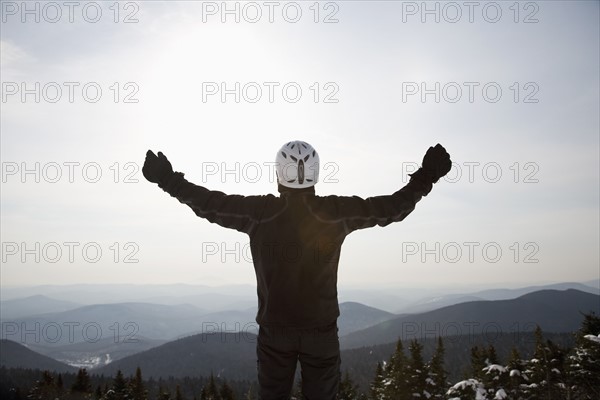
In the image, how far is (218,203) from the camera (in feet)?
13.9

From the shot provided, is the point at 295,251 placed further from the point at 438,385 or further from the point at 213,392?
the point at 213,392

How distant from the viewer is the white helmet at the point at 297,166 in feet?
13.9

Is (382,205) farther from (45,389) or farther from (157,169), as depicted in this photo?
(45,389)

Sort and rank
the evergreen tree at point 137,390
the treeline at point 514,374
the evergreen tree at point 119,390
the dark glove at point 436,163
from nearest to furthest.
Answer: the dark glove at point 436,163, the treeline at point 514,374, the evergreen tree at point 119,390, the evergreen tree at point 137,390

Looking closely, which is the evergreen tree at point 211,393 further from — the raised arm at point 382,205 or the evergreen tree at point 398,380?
the raised arm at point 382,205

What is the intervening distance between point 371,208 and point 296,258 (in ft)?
3.12

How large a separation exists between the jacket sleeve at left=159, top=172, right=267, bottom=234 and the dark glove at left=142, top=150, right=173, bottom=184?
1.32 ft

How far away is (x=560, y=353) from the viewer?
103 feet

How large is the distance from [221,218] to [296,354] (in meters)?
1.54

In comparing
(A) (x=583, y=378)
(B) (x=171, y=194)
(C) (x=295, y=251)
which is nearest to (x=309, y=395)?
(C) (x=295, y=251)

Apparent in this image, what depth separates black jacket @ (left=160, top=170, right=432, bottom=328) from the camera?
3.97 m

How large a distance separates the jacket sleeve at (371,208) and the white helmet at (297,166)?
31 centimetres

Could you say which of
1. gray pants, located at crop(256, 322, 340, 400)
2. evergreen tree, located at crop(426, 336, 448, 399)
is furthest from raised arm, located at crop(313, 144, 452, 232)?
evergreen tree, located at crop(426, 336, 448, 399)

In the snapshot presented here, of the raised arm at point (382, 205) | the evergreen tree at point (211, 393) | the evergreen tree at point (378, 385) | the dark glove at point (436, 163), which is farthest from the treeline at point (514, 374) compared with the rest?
the raised arm at point (382, 205)
